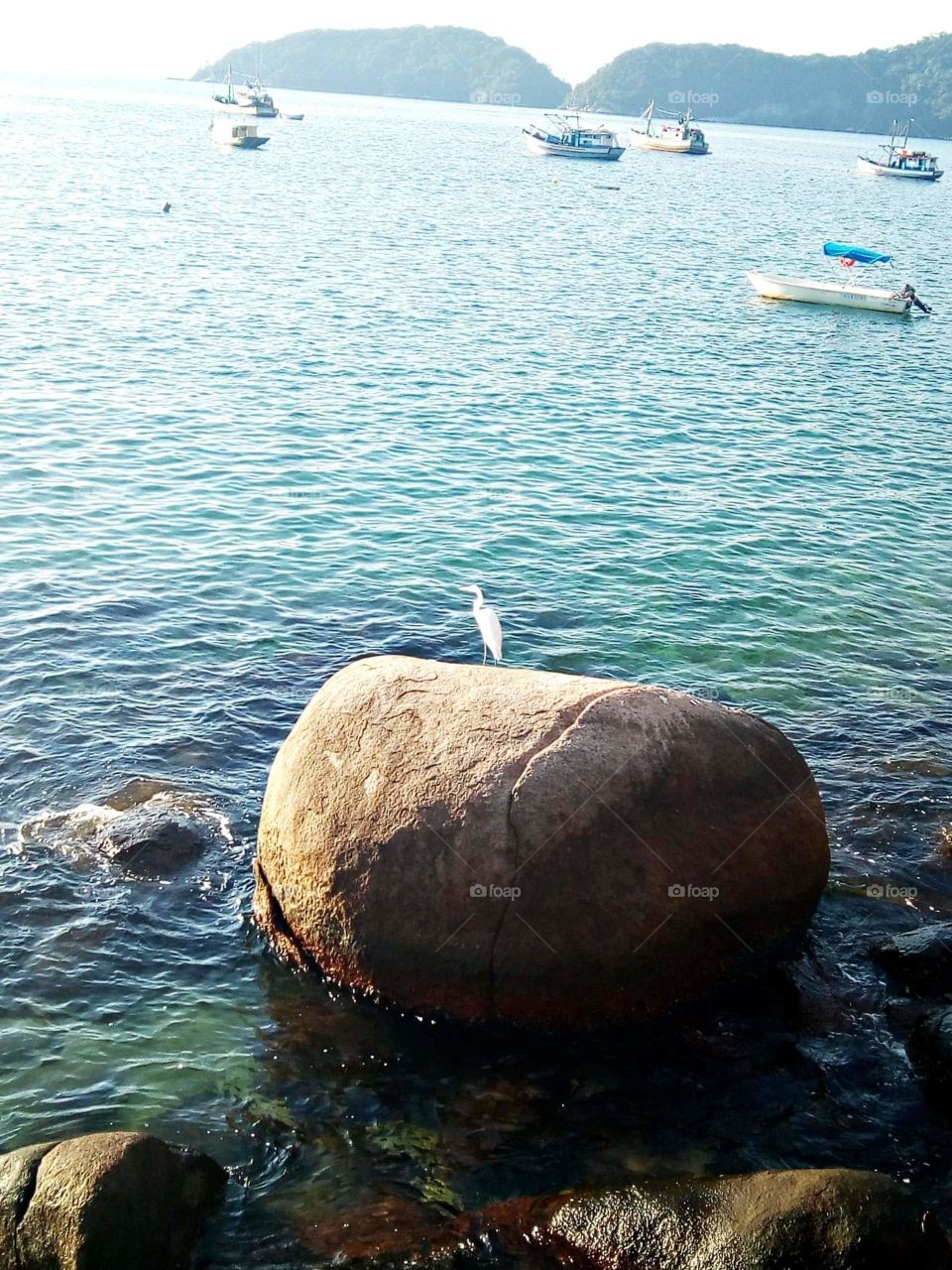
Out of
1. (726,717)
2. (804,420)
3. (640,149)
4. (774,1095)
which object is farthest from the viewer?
(640,149)

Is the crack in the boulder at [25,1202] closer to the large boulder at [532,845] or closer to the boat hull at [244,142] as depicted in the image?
the large boulder at [532,845]

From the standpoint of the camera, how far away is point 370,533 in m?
22.4

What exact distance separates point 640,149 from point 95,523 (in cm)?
13952

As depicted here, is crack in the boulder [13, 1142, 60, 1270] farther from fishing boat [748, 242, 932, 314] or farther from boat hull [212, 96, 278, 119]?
boat hull [212, 96, 278, 119]

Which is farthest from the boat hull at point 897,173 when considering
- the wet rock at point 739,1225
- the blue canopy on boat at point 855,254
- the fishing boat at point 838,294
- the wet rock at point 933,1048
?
the wet rock at point 739,1225

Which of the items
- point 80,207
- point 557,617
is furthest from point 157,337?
point 80,207

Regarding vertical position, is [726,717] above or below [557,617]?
above

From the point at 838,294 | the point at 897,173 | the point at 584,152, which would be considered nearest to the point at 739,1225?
the point at 838,294

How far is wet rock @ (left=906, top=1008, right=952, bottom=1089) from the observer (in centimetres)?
992

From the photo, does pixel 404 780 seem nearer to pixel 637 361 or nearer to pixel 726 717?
pixel 726 717

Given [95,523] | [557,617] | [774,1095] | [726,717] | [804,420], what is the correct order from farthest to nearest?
[804,420], [95,523], [557,617], [726,717], [774,1095]

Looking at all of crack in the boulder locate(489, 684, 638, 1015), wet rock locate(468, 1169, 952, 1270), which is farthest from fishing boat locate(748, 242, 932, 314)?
wet rock locate(468, 1169, 952, 1270)

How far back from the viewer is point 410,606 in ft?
64.1

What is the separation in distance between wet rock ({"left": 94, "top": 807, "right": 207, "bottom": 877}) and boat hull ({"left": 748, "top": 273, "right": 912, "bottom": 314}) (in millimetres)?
41131
